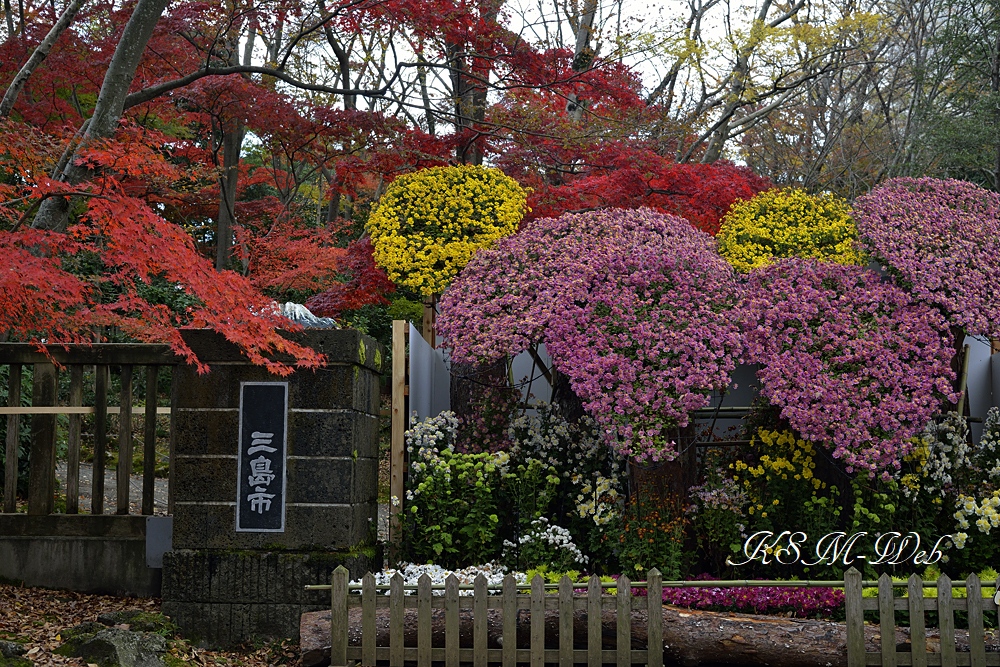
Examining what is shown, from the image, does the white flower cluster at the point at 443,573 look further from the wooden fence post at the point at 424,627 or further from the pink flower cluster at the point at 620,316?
the pink flower cluster at the point at 620,316

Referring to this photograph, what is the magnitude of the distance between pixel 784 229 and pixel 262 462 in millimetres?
6494

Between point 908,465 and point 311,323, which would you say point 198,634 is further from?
point 908,465

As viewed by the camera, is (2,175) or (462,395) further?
(2,175)

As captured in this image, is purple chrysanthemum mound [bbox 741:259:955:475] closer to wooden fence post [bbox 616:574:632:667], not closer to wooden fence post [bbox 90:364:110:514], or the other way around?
wooden fence post [bbox 616:574:632:667]

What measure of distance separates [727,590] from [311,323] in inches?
156

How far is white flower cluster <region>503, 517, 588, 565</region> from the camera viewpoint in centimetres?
758

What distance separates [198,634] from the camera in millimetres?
6766

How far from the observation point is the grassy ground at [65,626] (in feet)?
20.4

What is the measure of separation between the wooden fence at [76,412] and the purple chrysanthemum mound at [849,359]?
5.18 m

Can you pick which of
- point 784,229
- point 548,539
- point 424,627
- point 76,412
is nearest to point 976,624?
point 548,539

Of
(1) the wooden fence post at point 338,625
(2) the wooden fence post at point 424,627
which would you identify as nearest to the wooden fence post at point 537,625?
(2) the wooden fence post at point 424,627

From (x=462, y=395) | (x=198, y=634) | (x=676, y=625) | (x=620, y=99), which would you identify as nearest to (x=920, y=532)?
(x=676, y=625)

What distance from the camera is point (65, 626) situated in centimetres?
694

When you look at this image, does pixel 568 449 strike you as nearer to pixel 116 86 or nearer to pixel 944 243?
pixel 944 243
